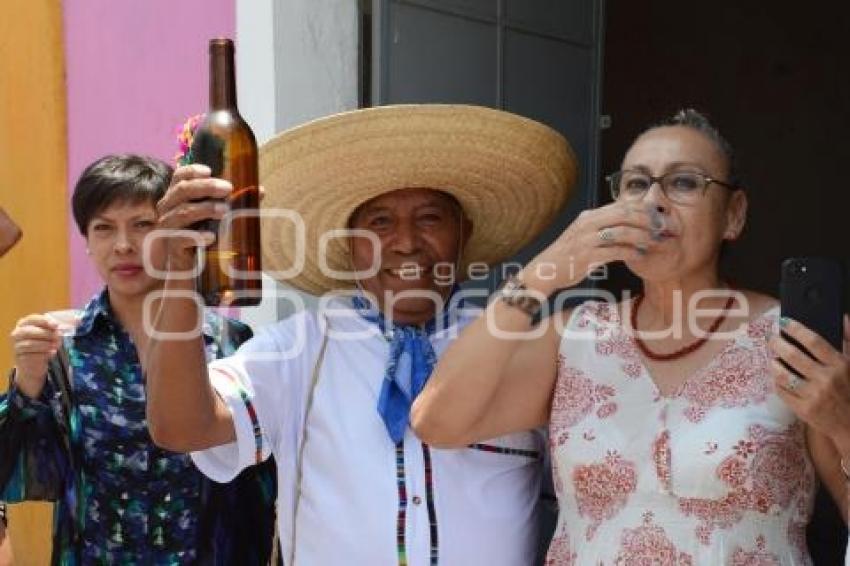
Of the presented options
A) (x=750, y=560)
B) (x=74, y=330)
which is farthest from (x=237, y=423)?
(x=750, y=560)

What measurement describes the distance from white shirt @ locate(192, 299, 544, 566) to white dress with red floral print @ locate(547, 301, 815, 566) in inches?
7.1

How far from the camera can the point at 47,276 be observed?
168 inches

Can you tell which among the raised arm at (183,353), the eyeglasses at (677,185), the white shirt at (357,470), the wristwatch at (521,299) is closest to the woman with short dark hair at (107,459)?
the white shirt at (357,470)

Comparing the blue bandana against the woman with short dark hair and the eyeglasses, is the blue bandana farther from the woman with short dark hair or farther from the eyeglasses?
the eyeglasses

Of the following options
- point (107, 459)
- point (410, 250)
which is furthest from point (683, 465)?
point (107, 459)

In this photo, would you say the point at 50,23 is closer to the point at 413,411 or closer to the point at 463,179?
the point at 463,179

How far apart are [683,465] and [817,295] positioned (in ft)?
Result: 1.24

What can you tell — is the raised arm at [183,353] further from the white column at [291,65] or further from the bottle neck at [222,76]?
the white column at [291,65]

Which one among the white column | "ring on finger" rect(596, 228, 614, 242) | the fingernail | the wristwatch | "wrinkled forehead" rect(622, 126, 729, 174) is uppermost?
the white column

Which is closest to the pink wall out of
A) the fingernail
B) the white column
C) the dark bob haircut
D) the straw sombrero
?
the white column

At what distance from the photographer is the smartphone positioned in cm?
153

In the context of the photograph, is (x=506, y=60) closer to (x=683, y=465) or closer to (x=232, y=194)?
(x=232, y=194)

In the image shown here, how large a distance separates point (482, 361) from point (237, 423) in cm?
53

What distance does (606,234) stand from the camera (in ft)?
5.63
